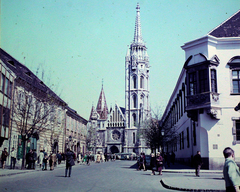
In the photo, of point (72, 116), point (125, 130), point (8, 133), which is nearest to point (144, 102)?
point (125, 130)

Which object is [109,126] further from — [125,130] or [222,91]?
[222,91]

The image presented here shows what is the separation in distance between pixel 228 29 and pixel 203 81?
5.83m

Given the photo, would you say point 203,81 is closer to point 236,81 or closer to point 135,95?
point 236,81

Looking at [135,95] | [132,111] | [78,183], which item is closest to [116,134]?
[132,111]

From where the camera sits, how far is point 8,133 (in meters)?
28.4

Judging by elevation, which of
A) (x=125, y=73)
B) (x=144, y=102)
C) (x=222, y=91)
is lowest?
(x=222, y=91)

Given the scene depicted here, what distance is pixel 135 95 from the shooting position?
120688 millimetres

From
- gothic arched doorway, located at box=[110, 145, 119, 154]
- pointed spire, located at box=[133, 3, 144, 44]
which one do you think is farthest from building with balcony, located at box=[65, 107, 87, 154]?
pointed spire, located at box=[133, 3, 144, 44]

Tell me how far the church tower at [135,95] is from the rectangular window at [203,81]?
294 feet

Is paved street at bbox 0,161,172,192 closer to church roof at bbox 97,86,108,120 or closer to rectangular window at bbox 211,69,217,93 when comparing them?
rectangular window at bbox 211,69,217,93

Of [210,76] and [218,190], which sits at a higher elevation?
[210,76]

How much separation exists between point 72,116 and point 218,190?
44.1 metres

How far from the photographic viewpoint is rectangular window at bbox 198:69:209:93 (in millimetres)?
26250

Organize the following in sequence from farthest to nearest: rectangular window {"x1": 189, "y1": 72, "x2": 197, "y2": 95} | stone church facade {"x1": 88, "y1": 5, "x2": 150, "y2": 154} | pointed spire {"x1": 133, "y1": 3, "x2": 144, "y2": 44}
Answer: pointed spire {"x1": 133, "y1": 3, "x2": 144, "y2": 44}, stone church facade {"x1": 88, "y1": 5, "x2": 150, "y2": 154}, rectangular window {"x1": 189, "y1": 72, "x2": 197, "y2": 95}
